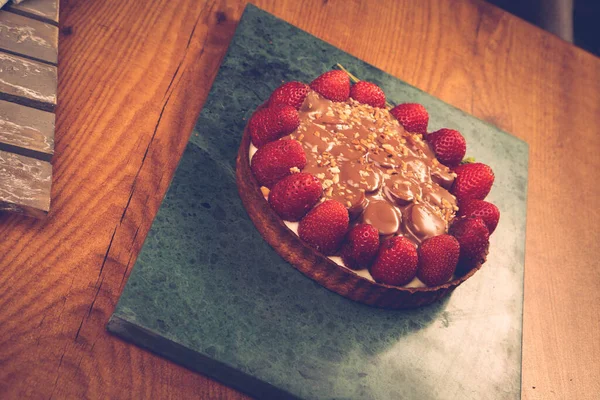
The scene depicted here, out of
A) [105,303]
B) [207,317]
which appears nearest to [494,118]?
[207,317]

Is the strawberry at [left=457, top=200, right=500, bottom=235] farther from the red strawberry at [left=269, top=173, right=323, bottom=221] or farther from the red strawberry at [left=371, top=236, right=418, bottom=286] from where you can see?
the red strawberry at [left=269, top=173, right=323, bottom=221]

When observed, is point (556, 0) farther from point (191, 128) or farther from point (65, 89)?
point (65, 89)

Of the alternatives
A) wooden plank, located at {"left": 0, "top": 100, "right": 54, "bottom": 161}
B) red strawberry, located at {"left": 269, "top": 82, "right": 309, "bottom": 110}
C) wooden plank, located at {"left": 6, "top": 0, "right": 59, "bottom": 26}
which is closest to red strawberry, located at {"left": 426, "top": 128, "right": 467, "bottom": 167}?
red strawberry, located at {"left": 269, "top": 82, "right": 309, "bottom": 110}

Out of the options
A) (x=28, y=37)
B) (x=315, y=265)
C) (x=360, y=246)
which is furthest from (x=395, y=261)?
(x=28, y=37)

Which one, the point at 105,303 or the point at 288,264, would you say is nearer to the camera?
the point at 105,303

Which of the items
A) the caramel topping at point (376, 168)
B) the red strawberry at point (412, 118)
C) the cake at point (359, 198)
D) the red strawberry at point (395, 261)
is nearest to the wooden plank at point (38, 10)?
the cake at point (359, 198)

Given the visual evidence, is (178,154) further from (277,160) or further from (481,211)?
(481,211)

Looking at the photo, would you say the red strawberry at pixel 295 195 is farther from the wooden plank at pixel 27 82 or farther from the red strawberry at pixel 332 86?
the wooden plank at pixel 27 82
